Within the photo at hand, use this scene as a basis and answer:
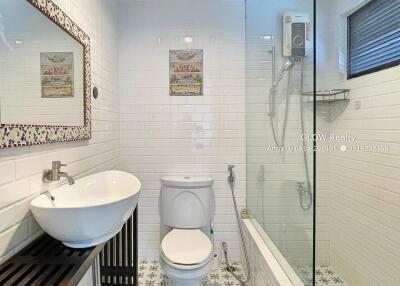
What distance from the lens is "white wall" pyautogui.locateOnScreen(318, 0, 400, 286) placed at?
1520 mm

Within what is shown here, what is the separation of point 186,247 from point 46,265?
3.33 feet

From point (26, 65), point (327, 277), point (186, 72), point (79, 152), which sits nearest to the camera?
point (26, 65)

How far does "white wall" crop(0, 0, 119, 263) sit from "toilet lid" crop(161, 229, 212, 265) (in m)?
0.71

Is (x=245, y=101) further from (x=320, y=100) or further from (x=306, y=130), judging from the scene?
(x=306, y=130)

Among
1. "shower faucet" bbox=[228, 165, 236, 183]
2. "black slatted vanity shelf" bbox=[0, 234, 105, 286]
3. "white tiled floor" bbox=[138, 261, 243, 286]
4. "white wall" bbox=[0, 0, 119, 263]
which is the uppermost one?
"white wall" bbox=[0, 0, 119, 263]

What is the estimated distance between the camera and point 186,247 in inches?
67.8

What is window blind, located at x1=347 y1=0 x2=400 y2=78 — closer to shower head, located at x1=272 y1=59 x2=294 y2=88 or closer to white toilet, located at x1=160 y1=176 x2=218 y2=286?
shower head, located at x1=272 y1=59 x2=294 y2=88

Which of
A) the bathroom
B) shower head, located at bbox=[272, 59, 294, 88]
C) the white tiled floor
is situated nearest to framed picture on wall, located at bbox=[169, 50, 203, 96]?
the bathroom

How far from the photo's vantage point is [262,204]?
1955mm

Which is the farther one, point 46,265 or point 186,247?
point 186,247

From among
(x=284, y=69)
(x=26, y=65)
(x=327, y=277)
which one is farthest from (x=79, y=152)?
(x=327, y=277)

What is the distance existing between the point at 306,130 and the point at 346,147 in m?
0.79

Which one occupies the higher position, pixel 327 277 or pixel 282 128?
pixel 282 128

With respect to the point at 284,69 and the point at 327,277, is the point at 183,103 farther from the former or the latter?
the point at 327,277
